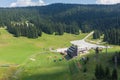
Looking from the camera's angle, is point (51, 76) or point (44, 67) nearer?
point (51, 76)

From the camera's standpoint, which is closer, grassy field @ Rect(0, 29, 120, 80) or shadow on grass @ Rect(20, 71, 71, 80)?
shadow on grass @ Rect(20, 71, 71, 80)

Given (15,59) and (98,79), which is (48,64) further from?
(98,79)

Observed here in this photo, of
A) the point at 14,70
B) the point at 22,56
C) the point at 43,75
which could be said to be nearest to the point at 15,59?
the point at 22,56

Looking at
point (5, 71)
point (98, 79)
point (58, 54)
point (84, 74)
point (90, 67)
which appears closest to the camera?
point (98, 79)

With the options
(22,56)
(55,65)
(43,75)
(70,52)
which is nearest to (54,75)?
(43,75)

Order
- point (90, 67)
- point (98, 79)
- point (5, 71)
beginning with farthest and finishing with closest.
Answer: point (5, 71), point (90, 67), point (98, 79)

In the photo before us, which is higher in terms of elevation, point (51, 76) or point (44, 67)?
point (51, 76)

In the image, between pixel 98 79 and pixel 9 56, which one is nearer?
pixel 98 79

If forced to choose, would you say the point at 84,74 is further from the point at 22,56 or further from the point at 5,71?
the point at 22,56

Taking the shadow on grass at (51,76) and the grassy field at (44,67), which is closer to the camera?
the shadow on grass at (51,76)
